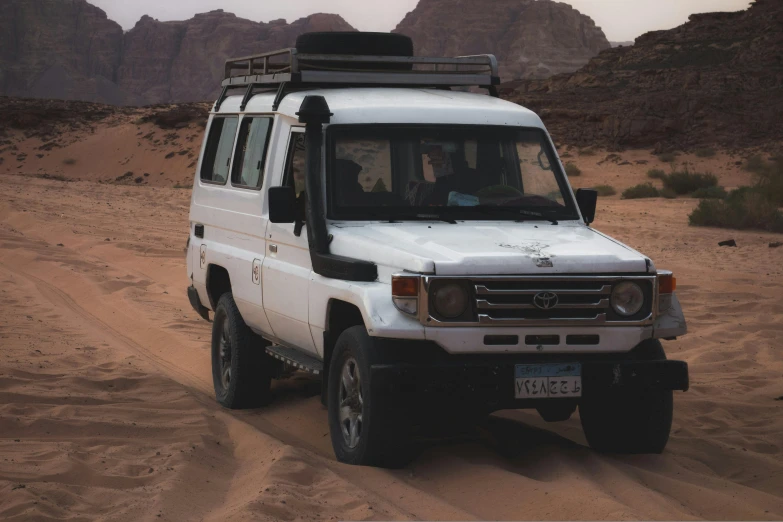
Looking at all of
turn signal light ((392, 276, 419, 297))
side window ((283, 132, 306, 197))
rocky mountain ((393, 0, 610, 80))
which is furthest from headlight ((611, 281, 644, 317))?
rocky mountain ((393, 0, 610, 80))

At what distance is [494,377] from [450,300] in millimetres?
466

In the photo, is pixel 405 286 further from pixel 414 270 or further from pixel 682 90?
pixel 682 90

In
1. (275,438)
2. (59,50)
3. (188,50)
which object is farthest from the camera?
(188,50)

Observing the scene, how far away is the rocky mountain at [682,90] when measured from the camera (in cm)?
4050

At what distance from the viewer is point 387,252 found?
580 centimetres

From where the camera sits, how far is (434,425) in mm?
6555

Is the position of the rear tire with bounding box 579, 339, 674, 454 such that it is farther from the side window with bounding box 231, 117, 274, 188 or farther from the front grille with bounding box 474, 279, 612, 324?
the side window with bounding box 231, 117, 274, 188

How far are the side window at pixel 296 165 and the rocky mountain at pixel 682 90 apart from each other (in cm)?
3338

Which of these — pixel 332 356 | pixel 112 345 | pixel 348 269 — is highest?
pixel 348 269

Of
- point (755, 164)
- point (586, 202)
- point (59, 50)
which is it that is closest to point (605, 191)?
point (755, 164)

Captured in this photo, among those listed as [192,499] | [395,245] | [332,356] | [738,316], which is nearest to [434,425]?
[332,356]

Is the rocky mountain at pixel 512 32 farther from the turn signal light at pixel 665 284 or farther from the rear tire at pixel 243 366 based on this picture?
the turn signal light at pixel 665 284

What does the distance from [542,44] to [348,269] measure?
13311 cm

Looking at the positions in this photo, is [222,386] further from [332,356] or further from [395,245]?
[395,245]
